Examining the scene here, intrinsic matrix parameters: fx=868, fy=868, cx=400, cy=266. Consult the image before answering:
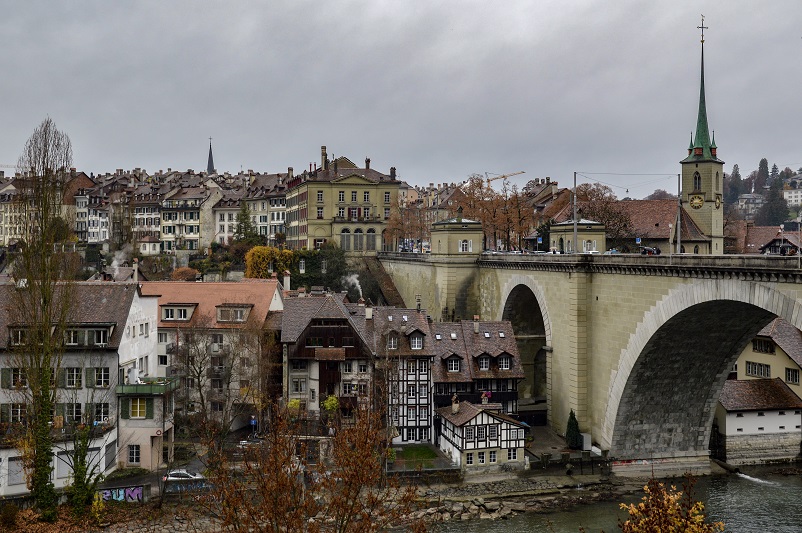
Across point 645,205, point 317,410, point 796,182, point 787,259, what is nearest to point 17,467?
point 317,410

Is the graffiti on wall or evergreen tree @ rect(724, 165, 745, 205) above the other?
evergreen tree @ rect(724, 165, 745, 205)

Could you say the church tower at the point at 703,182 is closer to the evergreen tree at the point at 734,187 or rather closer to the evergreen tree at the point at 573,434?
the evergreen tree at the point at 573,434

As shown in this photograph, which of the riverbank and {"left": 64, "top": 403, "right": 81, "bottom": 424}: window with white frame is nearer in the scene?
the riverbank

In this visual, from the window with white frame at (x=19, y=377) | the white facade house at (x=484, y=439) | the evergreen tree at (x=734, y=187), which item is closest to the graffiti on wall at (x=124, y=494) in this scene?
the window with white frame at (x=19, y=377)

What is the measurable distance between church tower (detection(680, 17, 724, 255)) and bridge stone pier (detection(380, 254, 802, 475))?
2536 cm

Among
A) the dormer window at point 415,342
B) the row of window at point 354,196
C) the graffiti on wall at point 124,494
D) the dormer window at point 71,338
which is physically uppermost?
the row of window at point 354,196

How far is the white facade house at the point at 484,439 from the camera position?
3525 cm

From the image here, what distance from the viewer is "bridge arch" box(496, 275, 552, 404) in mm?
47812

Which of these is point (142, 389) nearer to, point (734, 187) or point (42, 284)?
point (42, 284)

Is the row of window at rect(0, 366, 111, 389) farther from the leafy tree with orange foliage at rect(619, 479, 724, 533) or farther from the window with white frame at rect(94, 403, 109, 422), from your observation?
the leafy tree with orange foliage at rect(619, 479, 724, 533)

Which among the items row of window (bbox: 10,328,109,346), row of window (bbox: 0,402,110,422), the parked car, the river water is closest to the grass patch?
the parked car

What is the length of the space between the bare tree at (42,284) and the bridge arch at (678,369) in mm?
21109

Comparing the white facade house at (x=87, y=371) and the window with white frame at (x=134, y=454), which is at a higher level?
the white facade house at (x=87, y=371)

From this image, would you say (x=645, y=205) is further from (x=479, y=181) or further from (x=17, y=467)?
(x=17, y=467)
